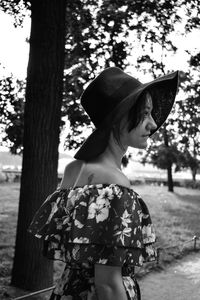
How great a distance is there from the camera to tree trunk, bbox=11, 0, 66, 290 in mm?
5656

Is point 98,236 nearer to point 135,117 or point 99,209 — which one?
point 99,209

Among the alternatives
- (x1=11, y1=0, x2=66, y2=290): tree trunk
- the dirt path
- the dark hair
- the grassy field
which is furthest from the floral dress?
the dirt path

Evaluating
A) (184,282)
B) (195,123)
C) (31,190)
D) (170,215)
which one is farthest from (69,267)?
(170,215)

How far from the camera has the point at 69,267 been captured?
1646 mm

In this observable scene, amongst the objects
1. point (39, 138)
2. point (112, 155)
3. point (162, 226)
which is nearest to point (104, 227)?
point (112, 155)

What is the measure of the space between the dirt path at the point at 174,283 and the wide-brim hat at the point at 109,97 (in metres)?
4.93

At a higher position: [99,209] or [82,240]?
[99,209]

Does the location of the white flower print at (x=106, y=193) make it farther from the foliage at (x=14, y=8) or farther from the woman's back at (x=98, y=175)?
the foliage at (x=14, y=8)

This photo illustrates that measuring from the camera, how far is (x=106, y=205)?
1.46 m

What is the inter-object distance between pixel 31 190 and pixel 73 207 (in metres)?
4.19

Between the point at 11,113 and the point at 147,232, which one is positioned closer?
the point at 147,232

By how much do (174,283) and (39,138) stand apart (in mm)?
3429

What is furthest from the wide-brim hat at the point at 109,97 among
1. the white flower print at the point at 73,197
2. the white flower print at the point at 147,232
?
the white flower print at the point at 147,232

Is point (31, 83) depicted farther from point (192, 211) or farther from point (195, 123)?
point (192, 211)
